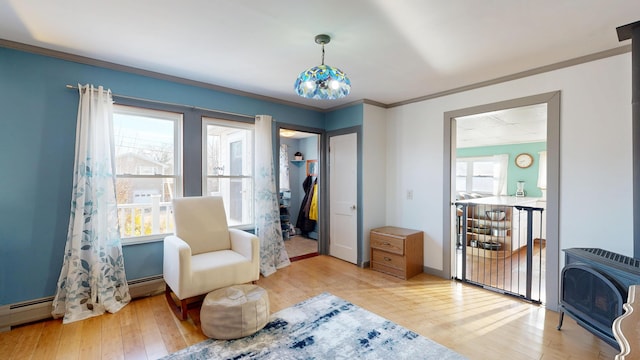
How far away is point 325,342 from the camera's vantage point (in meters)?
2.12

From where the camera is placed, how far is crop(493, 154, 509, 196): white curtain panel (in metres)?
7.02

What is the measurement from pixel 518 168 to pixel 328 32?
6921 mm

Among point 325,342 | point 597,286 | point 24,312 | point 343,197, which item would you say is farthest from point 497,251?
point 24,312

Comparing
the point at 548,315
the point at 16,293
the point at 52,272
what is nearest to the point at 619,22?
Result: the point at 548,315

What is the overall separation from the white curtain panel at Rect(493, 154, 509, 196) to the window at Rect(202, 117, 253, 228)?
21.1 feet

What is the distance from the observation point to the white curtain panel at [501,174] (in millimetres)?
7023

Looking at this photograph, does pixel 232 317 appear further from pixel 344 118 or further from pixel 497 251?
pixel 497 251

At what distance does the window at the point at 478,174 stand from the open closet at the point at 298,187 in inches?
184

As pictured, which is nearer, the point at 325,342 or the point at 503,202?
the point at 325,342

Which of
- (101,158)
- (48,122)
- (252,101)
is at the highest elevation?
(252,101)

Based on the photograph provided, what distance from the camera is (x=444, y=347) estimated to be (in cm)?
206

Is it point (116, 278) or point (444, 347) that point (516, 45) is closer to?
point (444, 347)

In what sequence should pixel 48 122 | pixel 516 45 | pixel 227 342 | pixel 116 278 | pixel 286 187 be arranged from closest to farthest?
pixel 227 342 → pixel 516 45 → pixel 48 122 → pixel 116 278 → pixel 286 187

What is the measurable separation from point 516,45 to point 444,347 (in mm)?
2501
